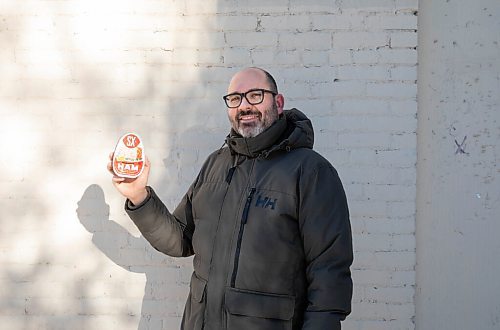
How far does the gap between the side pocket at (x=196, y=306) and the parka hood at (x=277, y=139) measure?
0.63 metres

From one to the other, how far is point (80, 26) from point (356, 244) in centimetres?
225

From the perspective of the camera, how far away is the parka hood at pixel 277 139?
9.07 feet

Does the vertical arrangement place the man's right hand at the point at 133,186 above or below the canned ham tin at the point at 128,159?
below

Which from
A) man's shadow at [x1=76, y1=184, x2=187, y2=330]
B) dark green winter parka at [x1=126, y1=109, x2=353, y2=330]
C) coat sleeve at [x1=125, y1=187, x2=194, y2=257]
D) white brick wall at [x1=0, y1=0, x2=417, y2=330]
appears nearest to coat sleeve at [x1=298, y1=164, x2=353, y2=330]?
dark green winter parka at [x1=126, y1=109, x2=353, y2=330]

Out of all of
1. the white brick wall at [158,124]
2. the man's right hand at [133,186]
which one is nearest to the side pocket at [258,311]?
the man's right hand at [133,186]

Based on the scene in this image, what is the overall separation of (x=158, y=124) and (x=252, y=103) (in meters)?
1.22

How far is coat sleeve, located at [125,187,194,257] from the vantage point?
2924mm

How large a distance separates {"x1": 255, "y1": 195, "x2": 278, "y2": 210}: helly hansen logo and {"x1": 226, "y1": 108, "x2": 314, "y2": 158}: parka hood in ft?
0.70

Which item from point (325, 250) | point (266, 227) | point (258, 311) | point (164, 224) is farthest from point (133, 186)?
point (325, 250)

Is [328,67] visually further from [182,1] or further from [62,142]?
[62,142]

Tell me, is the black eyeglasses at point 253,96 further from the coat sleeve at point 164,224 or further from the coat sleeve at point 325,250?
the coat sleeve at point 164,224

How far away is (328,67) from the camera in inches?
151

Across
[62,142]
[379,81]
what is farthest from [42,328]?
[379,81]

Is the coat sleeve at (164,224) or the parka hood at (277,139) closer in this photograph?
the parka hood at (277,139)
